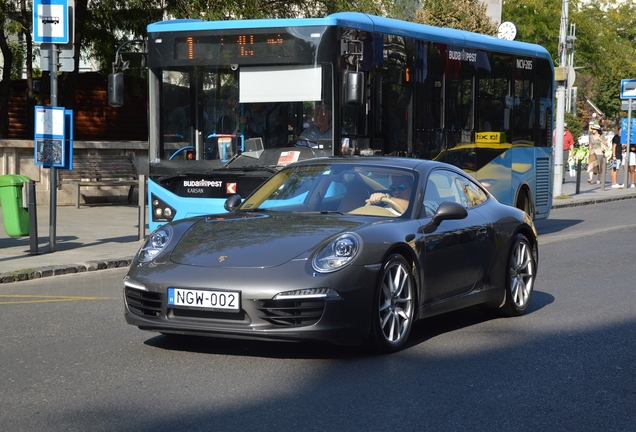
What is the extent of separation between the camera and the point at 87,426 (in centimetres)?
522

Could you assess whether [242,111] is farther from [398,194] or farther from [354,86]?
[398,194]

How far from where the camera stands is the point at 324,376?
647cm

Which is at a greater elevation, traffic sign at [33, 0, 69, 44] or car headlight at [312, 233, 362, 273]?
traffic sign at [33, 0, 69, 44]

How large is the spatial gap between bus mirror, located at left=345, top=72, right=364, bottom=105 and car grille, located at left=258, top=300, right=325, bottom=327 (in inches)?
237

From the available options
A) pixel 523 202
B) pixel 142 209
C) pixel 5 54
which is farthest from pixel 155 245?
pixel 5 54

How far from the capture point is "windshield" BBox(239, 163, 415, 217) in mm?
7828

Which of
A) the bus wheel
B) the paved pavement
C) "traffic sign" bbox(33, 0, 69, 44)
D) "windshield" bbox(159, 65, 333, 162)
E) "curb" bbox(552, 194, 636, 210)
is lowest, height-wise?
"curb" bbox(552, 194, 636, 210)

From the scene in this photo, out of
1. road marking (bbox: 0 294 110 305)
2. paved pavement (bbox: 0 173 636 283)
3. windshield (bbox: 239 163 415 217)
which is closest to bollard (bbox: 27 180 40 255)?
paved pavement (bbox: 0 173 636 283)

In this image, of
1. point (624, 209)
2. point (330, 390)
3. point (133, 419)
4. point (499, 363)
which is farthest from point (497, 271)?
point (624, 209)

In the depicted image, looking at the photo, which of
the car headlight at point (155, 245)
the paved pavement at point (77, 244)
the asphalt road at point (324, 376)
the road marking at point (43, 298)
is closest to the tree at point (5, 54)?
the paved pavement at point (77, 244)

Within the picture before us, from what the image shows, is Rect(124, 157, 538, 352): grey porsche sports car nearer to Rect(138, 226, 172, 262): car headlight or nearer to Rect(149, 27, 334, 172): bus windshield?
Rect(138, 226, 172, 262): car headlight

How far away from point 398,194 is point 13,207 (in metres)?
7.60

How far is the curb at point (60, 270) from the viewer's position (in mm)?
11688

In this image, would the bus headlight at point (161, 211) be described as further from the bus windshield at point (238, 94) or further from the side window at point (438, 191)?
the side window at point (438, 191)
